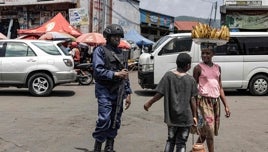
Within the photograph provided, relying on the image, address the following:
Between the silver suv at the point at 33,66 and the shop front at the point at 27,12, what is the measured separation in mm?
14419

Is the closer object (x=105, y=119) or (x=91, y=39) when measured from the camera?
(x=105, y=119)

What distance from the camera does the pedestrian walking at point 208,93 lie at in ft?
20.2

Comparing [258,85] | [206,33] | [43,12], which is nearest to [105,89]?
[206,33]

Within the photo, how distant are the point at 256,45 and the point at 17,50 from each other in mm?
7585

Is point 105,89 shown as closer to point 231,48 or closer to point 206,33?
point 206,33

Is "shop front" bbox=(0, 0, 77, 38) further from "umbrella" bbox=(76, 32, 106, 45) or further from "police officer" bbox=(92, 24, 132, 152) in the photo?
"police officer" bbox=(92, 24, 132, 152)

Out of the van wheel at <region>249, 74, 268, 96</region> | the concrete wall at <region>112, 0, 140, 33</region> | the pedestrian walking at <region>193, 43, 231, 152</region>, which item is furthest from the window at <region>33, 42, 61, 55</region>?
the concrete wall at <region>112, 0, 140, 33</region>

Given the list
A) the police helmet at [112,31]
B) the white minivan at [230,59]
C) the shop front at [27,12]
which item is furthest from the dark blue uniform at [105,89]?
the shop front at [27,12]

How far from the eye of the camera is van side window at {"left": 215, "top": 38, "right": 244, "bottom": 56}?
15.4m

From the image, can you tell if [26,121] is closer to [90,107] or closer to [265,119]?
[90,107]

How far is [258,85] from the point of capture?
15.6 meters

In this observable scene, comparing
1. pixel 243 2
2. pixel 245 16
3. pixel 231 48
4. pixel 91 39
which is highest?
pixel 243 2

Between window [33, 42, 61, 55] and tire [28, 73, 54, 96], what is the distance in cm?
74

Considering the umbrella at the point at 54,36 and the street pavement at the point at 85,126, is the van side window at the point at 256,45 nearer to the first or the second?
the street pavement at the point at 85,126
